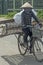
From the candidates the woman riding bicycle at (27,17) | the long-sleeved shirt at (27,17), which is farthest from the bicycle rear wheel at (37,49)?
the long-sleeved shirt at (27,17)

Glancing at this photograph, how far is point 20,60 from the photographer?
8539 mm

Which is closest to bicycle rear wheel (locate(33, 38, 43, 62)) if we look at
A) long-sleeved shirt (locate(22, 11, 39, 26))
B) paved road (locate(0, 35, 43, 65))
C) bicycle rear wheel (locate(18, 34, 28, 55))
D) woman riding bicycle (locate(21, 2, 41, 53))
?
paved road (locate(0, 35, 43, 65))

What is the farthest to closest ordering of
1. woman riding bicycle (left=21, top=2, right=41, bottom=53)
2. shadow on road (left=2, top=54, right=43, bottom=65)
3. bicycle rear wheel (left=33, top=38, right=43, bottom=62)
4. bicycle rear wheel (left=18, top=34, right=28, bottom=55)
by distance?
bicycle rear wheel (left=18, top=34, right=28, bottom=55) → woman riding bicycle (left=21, top=2, right=41, bottom=53) → bicycle rear wheel (left=33, top=38, right=43, bottom=62) → shadow on road (left=2, top=54, right=43, bottom=65)

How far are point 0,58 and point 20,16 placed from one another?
4.54 feet

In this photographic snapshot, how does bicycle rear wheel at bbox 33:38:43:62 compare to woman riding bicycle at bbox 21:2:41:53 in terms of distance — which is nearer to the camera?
bicycle rear wheel at bbox 33:38:43:62

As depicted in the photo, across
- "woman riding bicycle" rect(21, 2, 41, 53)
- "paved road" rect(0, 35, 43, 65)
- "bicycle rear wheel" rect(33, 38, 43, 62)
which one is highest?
"woman riding bicycle" rect(21, 2, 41, 53)

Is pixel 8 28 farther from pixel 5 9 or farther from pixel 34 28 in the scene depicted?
pixel 5 9

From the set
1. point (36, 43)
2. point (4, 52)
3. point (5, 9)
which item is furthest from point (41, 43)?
point (5, 9)

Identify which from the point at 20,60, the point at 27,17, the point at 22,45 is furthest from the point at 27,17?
the point at 20,60

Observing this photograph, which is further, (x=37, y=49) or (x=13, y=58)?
(x=13, y=58)

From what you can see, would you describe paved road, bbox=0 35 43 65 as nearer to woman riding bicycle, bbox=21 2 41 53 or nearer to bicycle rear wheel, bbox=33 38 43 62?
bicycle rear wheel, bbox=33 38 43 62

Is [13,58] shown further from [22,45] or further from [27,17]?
[27,17]

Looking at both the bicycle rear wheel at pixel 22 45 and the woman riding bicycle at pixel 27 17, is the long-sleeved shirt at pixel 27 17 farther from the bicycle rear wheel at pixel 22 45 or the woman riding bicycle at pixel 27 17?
the bicycle rear wheel at pixel 22 45

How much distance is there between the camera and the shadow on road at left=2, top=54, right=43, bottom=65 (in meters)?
8.22
